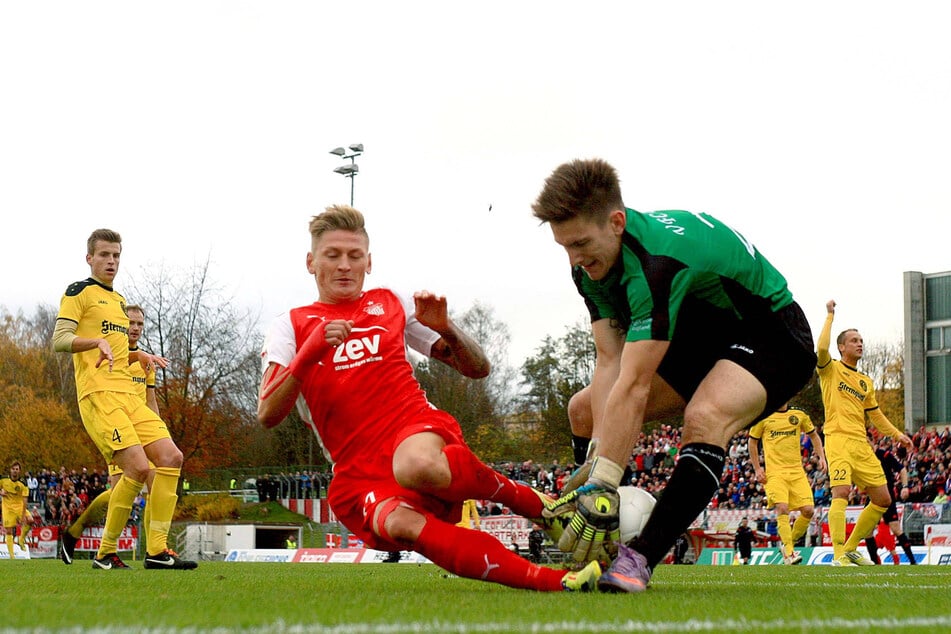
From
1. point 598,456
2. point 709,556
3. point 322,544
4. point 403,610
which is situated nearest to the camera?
point 403,610

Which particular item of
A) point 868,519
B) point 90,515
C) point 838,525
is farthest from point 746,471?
point 90,515

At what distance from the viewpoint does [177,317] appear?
46844 mm

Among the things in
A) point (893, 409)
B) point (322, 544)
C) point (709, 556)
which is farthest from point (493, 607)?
point (893, 409)

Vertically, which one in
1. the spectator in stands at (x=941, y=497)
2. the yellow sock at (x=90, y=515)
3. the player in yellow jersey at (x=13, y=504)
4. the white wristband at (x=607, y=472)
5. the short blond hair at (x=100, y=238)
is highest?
the short blond hair at (x=100, y=238)

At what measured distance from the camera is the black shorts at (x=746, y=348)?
210 inches

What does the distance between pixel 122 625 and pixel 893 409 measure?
198 feet

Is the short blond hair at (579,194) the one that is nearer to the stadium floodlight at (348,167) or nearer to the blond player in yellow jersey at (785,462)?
the blond player in yellow jersey at (785,462)

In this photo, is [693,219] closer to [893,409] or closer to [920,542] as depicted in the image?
[920,542]

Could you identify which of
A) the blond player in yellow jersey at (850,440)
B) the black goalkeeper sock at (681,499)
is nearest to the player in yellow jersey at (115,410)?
the black goalkeeper sock at (681,499)

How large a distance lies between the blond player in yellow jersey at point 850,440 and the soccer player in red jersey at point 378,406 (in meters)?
8.61

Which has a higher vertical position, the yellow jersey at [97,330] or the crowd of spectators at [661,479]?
the yellow jersey at [97,330]

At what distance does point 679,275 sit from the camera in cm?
496

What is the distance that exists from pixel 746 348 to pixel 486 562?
1.65m

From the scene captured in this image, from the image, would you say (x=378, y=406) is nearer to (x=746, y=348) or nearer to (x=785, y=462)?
(x=746, y=348)
